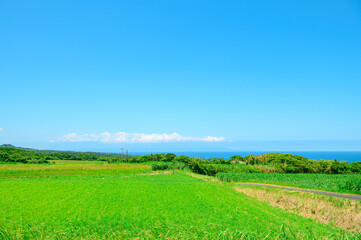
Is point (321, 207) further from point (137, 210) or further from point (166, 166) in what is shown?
point (166, 166)

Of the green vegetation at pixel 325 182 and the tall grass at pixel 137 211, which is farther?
the green vegetation at pixel 325 182

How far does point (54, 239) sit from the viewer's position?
9.95ft

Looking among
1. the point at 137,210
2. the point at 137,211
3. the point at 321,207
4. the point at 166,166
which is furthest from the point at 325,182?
the point at 166,166

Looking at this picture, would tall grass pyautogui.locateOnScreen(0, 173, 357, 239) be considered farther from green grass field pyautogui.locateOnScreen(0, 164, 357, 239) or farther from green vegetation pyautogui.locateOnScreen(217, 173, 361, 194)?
green vegetation pyautogui.locateOnScreen(217, 173, 361, 194)

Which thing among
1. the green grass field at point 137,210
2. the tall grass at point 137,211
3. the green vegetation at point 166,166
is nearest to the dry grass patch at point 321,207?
the green grass field at point 137,210

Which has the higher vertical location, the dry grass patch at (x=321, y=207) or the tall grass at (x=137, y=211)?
the tall grass at (x=137, y=211)

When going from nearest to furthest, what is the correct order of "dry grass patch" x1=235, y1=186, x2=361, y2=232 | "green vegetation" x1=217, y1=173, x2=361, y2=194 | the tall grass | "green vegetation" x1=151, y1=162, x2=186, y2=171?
the tall grass → "dry grass patch" x1=235, y1=186, x2=361, y2=232 → "green vegetation" x1=217, y1=173, x2=361, y2=194 → "green vegetation" x1=151, y1=162, x2=186, y2=171

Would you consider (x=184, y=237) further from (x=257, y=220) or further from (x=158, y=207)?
(x=158, y=207)

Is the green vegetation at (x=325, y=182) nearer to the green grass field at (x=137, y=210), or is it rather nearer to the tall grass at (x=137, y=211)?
the green grass field at (x=137, y=210)

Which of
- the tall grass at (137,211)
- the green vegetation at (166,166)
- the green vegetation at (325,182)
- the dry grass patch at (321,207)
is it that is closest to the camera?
the tall grass at (137,211)

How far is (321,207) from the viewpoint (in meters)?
18.0

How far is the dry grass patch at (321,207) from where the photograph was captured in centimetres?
1640

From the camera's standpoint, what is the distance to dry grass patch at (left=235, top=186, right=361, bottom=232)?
16398 mm

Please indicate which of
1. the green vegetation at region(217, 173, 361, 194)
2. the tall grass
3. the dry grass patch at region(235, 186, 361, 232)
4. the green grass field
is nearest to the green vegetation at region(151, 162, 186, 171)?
the green vegetation at region(217, 173, 361, 194)
